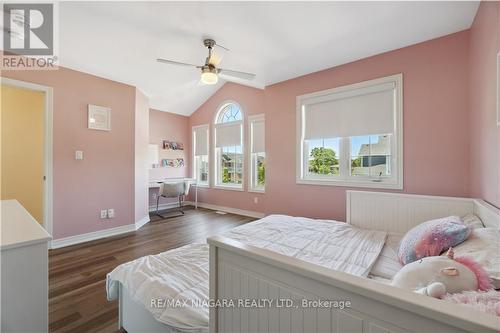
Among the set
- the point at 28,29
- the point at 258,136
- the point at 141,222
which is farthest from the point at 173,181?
the point at 28,29

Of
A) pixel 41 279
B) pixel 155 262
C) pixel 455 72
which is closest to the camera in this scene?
pixel 41 279

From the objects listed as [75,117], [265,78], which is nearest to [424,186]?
[265,78]

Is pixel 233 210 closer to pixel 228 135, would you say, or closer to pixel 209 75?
pixel 228 135

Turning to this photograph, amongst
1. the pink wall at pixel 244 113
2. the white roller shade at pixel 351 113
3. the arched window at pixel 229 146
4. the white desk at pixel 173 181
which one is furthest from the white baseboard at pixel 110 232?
the white roller shade at pixel 351 113

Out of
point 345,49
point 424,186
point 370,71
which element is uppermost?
point 345,49

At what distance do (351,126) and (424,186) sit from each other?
1.15m

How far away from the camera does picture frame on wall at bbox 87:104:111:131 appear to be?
331 centimetres

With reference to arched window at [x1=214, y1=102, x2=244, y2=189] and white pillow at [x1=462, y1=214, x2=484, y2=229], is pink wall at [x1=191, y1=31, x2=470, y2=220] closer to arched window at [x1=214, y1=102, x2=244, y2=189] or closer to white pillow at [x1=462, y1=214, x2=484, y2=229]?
white pillow at [x1=462, y1=214, x2=484, y2=229]

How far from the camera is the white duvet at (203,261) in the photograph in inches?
41.9

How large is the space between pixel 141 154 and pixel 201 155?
1931 mm

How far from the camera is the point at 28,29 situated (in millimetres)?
2412

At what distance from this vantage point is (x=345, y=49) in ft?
9.18

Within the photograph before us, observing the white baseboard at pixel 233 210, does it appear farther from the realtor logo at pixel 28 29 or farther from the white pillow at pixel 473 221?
the realtor logo at pixel 28 29

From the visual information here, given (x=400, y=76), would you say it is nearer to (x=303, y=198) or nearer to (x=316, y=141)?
(x=316, y=141)
